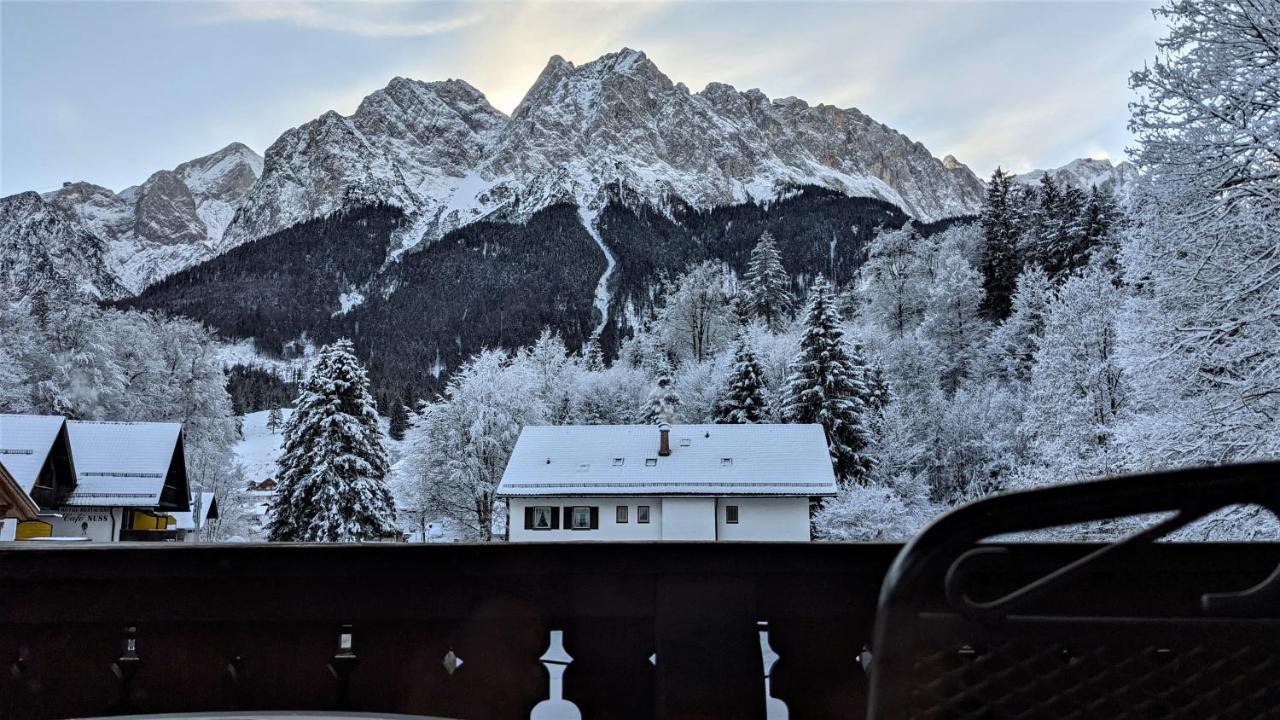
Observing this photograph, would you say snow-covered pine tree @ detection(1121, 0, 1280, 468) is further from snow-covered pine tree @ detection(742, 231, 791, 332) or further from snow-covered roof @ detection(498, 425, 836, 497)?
snow-covered pine tree @ detection(742, 231, 791, 332)

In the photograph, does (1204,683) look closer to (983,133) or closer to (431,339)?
(983,133)

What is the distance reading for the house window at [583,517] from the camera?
32.2 meters

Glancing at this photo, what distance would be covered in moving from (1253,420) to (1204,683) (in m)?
11.9

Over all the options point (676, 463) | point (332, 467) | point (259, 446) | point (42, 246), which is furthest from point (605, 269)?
point (332, 467)

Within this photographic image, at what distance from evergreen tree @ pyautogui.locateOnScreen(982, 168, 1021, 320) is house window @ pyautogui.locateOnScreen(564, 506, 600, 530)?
85.3 feet

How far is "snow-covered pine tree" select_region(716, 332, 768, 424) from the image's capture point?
38969 mm

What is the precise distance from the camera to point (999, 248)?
49281 mm

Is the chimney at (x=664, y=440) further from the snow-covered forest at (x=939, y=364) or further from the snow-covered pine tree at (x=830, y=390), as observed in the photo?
the snow-covered pine tree at (x=830, y=390)

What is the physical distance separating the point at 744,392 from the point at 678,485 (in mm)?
8834

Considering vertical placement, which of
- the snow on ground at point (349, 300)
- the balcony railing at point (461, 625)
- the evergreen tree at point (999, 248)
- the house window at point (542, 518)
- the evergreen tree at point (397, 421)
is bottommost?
the balcony railing at point (461, 625)

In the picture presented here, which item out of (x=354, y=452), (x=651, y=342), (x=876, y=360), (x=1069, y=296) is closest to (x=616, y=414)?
(x=651, y=342)

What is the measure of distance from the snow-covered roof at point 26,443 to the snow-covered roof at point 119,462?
8.98 feet

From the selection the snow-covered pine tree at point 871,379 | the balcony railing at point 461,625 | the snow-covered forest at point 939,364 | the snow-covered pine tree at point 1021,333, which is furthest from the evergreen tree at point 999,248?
the balcony railing at point 461,625

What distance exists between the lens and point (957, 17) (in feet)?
51.1
